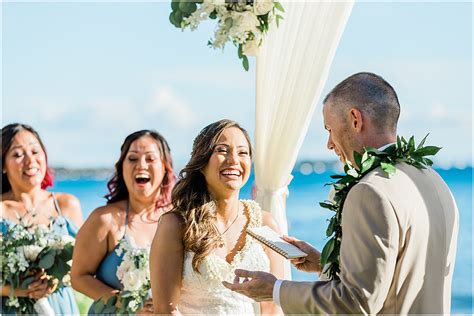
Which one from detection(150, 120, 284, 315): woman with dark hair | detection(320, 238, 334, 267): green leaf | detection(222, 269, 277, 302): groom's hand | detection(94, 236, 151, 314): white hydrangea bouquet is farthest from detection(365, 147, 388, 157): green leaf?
detection(94, 236, 151, 314): white hydrangea bouquet

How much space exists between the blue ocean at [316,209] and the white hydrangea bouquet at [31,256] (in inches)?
528

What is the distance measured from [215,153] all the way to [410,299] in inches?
56.2

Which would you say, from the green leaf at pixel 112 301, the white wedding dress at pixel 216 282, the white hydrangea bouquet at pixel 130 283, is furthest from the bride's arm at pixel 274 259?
the green leaf at pixel 112 301

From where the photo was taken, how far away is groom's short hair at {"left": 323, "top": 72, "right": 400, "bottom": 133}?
3.28 m

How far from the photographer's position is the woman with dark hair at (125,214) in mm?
5117

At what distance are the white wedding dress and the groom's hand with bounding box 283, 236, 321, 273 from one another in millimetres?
567

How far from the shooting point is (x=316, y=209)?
34250 millimetres

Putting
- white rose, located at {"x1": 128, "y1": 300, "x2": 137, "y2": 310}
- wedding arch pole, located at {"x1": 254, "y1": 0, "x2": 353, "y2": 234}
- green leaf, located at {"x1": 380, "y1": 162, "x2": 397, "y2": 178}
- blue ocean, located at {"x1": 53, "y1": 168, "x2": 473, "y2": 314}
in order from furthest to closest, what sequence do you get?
1. blue ocean, located at {"x1": 53, "y1": 168, "x2": 473, "y2": 314}
2. wedding arch pole, located at {"x1": 254, "y1": 0, "x2": 353, "y2": 234}
3. white rose, located at {"x1": 128, "y1": 300, "x2": 137, "y2": 310}
4. green leaf, located at {"x1": 380, "y1": 162, "x2": 397, "y2": 178}

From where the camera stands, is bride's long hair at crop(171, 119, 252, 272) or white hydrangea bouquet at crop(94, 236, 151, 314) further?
white hydrangea bouquet at crop(94, 236, 151, 314)

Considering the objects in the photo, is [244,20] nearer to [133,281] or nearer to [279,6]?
[279,6]

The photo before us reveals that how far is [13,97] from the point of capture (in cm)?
4462

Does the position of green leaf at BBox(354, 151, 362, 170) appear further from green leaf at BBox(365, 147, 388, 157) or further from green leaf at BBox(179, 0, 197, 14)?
green leaf at BBox(179, 0, 197, 14)

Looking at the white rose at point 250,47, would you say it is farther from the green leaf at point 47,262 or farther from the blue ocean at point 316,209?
the blue ocean at point 316,209

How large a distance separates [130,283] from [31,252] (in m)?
0.90
